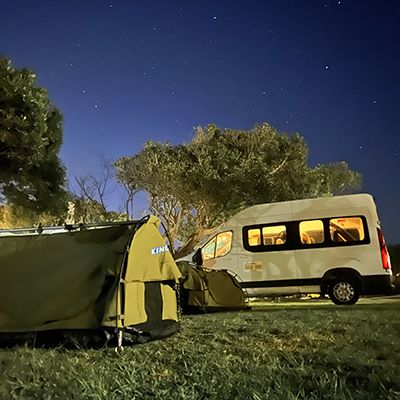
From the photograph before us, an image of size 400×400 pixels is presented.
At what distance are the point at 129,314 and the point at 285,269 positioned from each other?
7956 millimetres

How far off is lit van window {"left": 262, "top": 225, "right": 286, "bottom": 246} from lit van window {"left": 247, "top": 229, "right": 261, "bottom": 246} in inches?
5.7

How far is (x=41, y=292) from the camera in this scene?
19.6 feet

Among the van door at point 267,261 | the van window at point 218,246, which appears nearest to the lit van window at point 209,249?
the van window at point 218,246

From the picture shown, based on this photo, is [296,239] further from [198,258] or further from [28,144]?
[28,144]

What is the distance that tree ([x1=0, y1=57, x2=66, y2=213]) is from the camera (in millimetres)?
11977

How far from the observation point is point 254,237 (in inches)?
539

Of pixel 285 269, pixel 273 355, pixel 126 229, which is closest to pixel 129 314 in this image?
pixel 126 229

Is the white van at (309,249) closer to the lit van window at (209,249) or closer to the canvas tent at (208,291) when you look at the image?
the lit van window at (209,249)

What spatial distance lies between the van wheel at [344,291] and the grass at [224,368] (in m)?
6.07

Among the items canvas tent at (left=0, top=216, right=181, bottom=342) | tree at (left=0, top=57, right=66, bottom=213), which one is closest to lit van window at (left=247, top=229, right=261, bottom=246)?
tree at (left=0, top=57, right=66, bottom=213)

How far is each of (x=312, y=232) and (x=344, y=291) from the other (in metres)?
1.64

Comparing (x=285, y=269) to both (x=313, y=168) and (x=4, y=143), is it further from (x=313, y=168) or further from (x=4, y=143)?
(x=313, y=168)

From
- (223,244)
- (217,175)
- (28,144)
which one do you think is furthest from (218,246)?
(217,175)

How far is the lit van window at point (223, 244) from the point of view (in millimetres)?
14026
